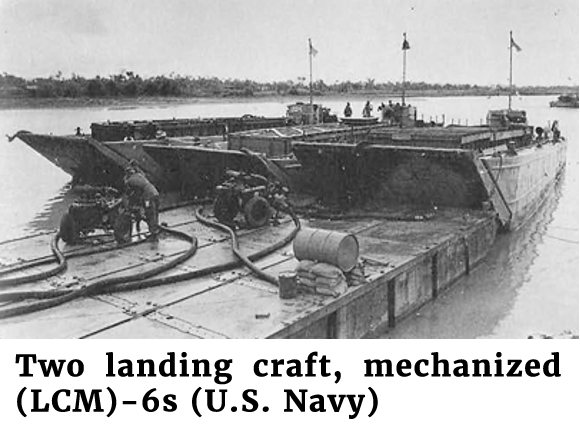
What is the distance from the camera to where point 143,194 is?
8992 millimetres

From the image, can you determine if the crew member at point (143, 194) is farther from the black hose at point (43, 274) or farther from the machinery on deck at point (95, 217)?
the black hose at point (43, 274)

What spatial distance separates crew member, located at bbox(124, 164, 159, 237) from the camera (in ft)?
29.2

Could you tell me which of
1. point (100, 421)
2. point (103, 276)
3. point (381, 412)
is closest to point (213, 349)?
Answer: point (100, 421)

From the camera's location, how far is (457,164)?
35.5 feet

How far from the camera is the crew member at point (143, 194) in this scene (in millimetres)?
8906

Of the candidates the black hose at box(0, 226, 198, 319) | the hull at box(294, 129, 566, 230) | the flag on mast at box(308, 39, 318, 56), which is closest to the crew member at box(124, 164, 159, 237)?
the black hose at box(0, 226, 198, 319)

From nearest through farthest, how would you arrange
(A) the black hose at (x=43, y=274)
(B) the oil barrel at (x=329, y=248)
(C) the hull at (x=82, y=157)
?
(B) the oil barrel at (x=329, y=248), (A) the black hose at (x=43, y=274), (C) the hull at (x=82, y=157)

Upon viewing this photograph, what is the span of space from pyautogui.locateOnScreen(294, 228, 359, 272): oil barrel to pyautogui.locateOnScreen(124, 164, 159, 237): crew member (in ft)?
10.1

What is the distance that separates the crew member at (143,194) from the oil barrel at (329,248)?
10.1 feet

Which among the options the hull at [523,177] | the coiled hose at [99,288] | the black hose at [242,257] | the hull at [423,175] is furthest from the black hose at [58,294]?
the hull at [523,177]

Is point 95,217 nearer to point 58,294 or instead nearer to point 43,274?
point 43,274

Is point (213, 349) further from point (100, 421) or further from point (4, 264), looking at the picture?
point (4, 264)

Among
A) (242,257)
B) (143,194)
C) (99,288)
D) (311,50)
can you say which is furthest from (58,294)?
(311,50)

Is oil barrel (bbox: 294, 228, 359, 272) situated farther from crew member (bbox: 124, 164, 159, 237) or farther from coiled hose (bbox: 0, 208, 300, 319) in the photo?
crew member (bbox: 124, 164, 159, 237)
